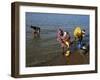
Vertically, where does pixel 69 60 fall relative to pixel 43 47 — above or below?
below

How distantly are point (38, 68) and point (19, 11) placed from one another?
1.62 ft

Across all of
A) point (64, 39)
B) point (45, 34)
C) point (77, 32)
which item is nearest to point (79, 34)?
point (77, 32)

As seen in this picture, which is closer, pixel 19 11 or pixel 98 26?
pixel 19 11

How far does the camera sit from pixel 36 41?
6.64ft

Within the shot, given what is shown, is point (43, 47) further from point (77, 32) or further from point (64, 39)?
point (77, 32)

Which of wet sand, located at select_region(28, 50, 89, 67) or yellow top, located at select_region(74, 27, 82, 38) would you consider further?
yellow top, located at select_region(74, 27, 82, 38)

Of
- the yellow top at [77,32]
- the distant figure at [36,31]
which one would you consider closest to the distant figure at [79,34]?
the yellow top at [77,32]

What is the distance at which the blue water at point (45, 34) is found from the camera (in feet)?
6.57

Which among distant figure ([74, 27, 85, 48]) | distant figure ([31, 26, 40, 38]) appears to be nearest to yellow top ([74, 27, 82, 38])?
distant figure ([74, 27, 85, 48])

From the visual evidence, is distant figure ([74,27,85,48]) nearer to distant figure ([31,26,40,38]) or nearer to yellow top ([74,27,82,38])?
yellow top ([74,27,82,38])

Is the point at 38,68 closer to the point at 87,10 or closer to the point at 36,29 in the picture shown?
the point at 36,29

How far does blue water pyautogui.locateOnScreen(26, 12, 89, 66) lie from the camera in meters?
2.00

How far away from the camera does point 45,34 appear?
81.2 inches

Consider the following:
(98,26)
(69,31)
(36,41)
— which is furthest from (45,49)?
(98,26)
